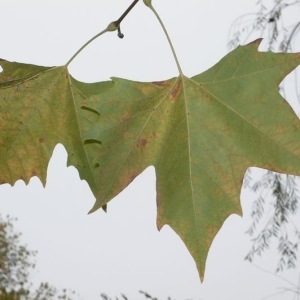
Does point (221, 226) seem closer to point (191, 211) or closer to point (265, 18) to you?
point (191, 211)

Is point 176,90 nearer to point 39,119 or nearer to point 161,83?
point 161,83

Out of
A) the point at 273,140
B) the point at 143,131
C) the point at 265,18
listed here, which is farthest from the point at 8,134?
the point at 265,18

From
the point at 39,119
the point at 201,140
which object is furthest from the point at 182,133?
the point at 39,119

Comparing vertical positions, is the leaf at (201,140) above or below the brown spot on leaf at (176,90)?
below

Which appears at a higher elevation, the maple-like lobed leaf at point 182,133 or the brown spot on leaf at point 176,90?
the brown spot on leaf at point 176,90
